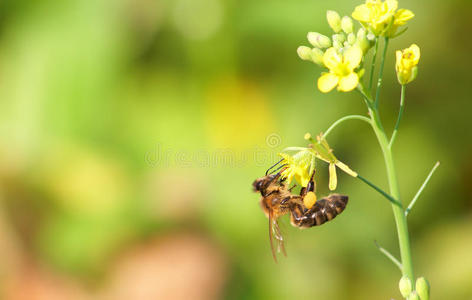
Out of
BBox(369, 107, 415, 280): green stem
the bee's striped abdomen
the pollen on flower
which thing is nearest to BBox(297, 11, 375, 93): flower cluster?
Answer: BBox(369, 107, 415, 280): green stem

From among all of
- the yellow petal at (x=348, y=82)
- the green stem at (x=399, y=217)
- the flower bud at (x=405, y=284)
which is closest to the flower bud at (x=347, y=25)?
the yellow petal at (x=348, y=82)

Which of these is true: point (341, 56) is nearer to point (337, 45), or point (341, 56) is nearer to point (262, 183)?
point (337, 45)


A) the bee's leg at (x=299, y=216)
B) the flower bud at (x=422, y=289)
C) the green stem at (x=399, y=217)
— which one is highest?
the green stem at (x=399, y=217)

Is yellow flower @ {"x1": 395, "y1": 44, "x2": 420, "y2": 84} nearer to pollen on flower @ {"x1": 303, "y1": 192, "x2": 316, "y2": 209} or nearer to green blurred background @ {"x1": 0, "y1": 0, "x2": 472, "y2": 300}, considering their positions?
pollen on flower @ {"x1": 303, "y1": 192, "x2": 316, "y2": 209}

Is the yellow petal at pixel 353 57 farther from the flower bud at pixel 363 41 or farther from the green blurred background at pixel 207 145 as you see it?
the green blurred background at pixel 207 145

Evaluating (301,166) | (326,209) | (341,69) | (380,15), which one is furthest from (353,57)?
(326,209)

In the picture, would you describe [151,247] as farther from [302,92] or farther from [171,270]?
[302,92]
